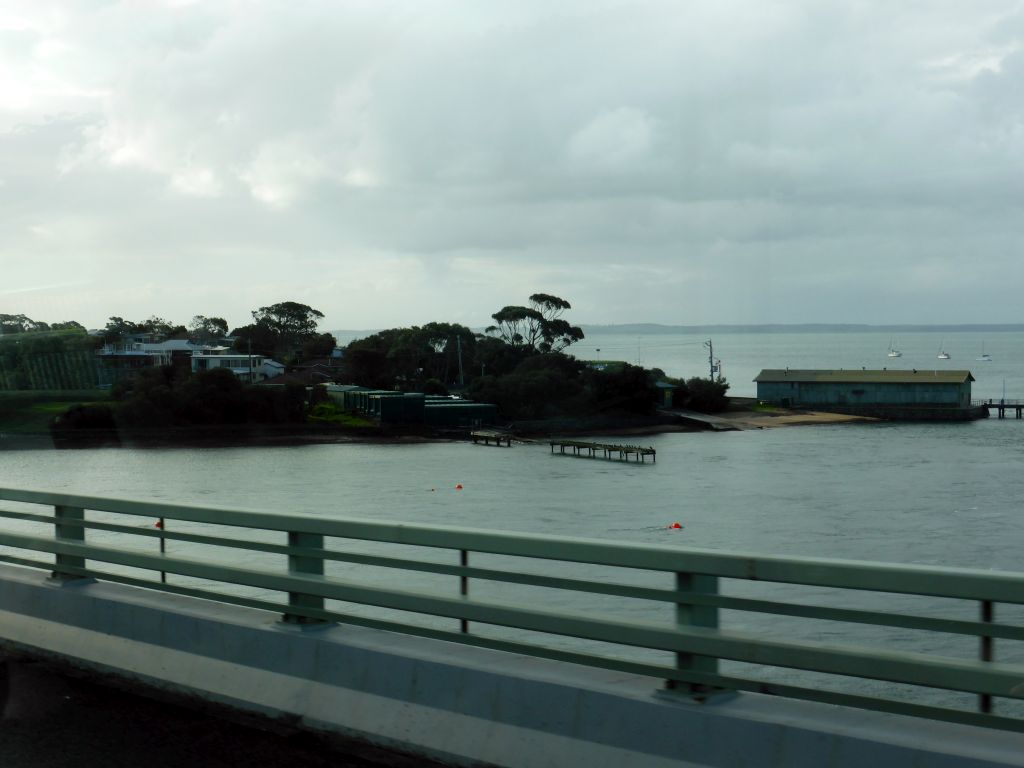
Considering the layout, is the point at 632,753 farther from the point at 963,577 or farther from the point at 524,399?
the point at 524,399

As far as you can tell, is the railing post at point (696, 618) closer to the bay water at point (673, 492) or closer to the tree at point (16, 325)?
the bay water at point (673, 492)

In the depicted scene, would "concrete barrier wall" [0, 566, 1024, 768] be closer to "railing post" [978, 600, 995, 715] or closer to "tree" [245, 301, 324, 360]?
"railing post" [978, 600, 995, 715]

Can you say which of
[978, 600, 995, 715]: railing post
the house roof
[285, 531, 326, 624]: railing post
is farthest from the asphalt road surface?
the house roof

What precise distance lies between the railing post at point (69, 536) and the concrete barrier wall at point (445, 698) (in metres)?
0.20

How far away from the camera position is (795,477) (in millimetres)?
83125

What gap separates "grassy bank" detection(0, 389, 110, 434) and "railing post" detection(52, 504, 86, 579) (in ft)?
89.4

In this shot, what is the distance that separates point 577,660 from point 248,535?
74.4 feet

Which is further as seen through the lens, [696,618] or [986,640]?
[696,618]

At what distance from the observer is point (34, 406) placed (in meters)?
37.7

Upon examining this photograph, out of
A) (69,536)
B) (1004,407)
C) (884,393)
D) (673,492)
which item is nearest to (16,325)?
(69,536)

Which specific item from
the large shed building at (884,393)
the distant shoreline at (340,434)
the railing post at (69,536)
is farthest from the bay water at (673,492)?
the large shed building at (884,393)

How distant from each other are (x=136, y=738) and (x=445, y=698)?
5.70ft

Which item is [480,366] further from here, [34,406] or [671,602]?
[671,602]

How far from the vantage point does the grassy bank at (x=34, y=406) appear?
34.9 meters
